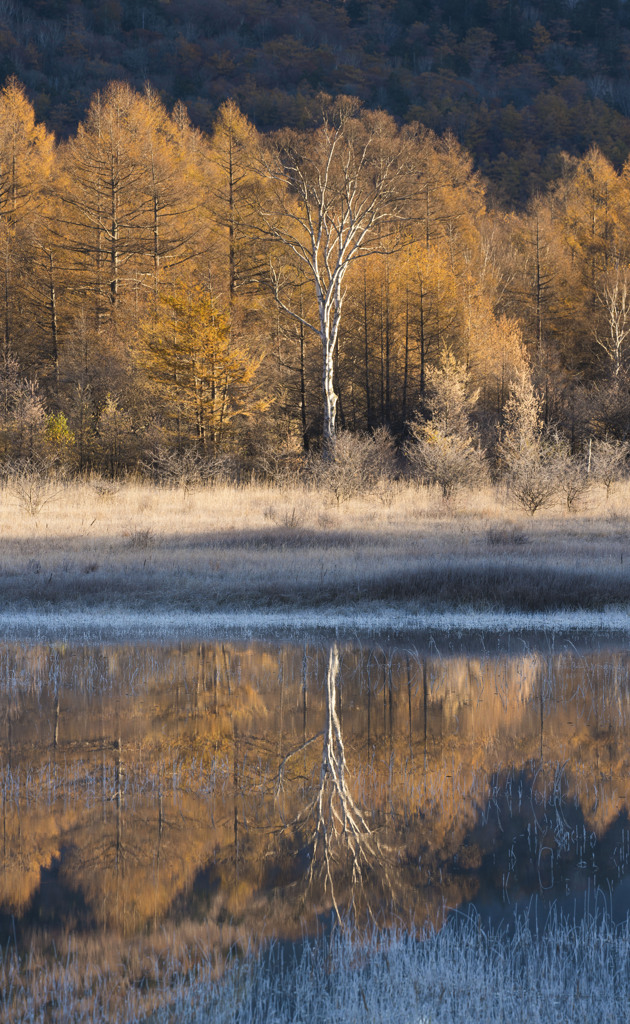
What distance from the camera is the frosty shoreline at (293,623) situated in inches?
537

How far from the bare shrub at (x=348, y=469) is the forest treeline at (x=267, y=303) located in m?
0.91

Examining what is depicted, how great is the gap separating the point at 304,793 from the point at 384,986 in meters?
2.66

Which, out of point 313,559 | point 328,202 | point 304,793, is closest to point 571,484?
point 313,559

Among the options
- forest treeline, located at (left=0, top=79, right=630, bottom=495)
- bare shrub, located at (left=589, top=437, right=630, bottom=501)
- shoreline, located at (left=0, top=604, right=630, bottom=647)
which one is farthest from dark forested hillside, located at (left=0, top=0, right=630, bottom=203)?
shoreline, located at (left=0, top=604, right=630, bottom=647)

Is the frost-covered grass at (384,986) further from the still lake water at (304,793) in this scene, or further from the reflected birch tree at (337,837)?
the reflected birch tree at (337,837)

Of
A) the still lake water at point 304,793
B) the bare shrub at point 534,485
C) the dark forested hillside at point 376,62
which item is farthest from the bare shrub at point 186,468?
Answer: the dark forested hillside at point 376,62

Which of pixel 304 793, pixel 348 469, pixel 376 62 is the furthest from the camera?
pixel 376 62

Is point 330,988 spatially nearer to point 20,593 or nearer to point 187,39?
point 20,593

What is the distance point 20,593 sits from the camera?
15328 mm

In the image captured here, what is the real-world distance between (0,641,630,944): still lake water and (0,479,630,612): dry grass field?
413 centimetres

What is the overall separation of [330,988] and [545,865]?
1846 mm

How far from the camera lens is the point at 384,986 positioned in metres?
4.38

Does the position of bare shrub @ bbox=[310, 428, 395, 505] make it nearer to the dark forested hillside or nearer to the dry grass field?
the dry grass field

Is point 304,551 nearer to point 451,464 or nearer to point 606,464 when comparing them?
point 451,464
